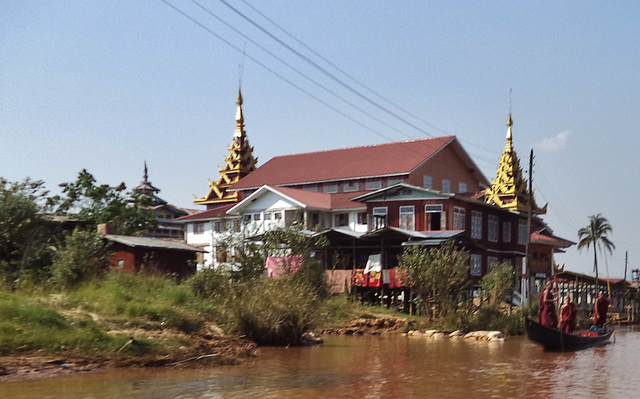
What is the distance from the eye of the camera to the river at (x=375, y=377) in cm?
1477

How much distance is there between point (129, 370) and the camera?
17.1m

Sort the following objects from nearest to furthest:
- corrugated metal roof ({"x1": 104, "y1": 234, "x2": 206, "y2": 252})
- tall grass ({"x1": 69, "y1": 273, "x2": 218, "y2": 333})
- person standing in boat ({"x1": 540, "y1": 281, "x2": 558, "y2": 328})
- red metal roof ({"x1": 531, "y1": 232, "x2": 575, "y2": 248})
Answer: tall grass ({"x1": 69, "y1": 273, "x2": 218, "y2": 333})
person standing in boat ({"x1": 540, "y1": 281, "x2": 558, "y2": 328})
corrugated metal roof ({"x1": 104, "y1": 234, "x2": 206, "y2": 252})
red metal roof ({"x1": 531, "y1": 232, "x2": 575, "y2": 248})

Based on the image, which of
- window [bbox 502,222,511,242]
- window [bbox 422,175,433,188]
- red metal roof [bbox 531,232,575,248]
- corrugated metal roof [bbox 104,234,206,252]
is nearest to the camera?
corrugated metal roof [bbox 104,234,206,252]

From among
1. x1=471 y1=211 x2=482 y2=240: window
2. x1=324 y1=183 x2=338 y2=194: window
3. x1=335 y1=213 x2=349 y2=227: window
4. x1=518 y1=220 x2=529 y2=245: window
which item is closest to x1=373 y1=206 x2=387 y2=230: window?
x1=335 y1=213 x2=349 y2=227: window

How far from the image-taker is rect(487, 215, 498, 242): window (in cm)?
4578

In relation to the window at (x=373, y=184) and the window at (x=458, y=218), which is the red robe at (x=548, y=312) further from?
the window at (x=373, y=184)

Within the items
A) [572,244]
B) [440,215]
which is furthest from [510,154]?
[440,215]

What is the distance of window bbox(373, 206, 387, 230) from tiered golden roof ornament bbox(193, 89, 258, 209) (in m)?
22.8

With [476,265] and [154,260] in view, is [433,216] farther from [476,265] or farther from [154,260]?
[154,260]

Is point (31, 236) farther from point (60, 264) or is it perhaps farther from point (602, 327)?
point (602, 327)

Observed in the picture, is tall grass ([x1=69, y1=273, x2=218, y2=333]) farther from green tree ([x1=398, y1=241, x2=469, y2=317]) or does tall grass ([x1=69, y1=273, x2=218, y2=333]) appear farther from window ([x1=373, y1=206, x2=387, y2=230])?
window ([x1=373, y1=206, x2=387, y2=230])

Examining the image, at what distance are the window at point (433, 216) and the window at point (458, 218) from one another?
838mm

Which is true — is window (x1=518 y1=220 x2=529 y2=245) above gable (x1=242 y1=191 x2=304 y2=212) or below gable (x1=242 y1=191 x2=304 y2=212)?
below

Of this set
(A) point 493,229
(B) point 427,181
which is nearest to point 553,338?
A: (A) point 493,229
